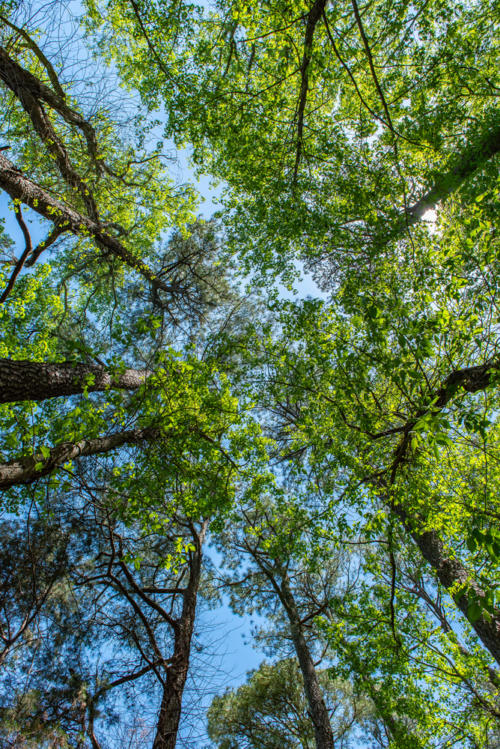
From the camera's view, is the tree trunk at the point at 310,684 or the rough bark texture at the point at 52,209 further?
the tree trunk at the point at 310,684

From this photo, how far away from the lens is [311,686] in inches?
284

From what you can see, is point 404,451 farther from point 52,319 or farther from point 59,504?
point 52,319

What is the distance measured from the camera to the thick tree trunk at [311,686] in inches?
255

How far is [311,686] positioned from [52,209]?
11.3 metres

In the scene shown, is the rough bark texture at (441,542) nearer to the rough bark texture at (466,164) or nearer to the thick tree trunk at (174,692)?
the rough bark texture at (466,164)

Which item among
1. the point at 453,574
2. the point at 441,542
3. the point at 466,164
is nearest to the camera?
the point at 453,574

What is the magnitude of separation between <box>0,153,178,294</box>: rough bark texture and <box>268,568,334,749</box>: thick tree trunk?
8515 mm

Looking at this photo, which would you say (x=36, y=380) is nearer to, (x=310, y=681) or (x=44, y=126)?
(x=44, y=126)

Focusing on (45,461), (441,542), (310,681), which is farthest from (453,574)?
(45,461)

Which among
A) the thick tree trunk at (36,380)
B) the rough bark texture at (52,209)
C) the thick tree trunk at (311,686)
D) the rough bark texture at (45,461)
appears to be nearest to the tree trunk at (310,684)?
the thick tree trunk at (311,686)

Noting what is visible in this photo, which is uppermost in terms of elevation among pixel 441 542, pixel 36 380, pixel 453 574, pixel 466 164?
pixel 466 164

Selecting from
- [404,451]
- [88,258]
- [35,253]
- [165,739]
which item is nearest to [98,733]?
[165,739]

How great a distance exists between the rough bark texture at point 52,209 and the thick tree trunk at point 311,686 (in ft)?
27.9

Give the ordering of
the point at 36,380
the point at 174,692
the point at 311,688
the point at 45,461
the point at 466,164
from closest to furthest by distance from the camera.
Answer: the point at 45,461
the point at 174,692
the point at 36,380
the point at 466,164
the point at 311,688
